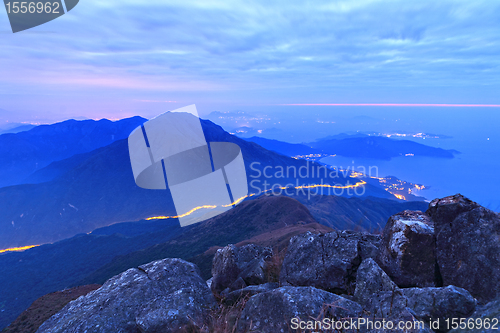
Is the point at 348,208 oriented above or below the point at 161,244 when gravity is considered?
below

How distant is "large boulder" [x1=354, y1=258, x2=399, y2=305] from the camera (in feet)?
19.1

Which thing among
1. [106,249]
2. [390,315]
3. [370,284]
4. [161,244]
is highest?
[390,315]

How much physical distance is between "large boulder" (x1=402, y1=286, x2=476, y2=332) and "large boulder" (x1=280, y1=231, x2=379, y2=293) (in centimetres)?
230

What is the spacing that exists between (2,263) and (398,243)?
663ft

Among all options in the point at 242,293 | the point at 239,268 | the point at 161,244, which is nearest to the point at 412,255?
the point at 242,293

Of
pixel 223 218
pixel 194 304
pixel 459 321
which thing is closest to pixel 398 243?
pixel 459 321

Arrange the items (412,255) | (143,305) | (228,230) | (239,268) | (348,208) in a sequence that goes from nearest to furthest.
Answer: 1. (412,255)
2. (143,305)
3. (239,268)
4. (228,230)
5. (348,208)

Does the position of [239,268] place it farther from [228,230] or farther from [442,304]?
[228,230]

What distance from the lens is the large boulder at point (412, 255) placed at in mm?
6402

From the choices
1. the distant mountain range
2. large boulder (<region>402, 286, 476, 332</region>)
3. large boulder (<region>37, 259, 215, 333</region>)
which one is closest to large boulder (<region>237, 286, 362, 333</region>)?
large boulder (<region>402, 286, 476, 332</region>)

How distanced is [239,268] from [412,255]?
7.31 meters

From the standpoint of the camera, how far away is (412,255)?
21.5 ft

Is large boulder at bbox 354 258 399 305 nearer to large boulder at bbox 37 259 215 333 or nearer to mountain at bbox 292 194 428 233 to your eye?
large boulder at bbox 37 259 215 333

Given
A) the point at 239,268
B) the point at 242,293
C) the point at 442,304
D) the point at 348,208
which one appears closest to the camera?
the point at 442,304
